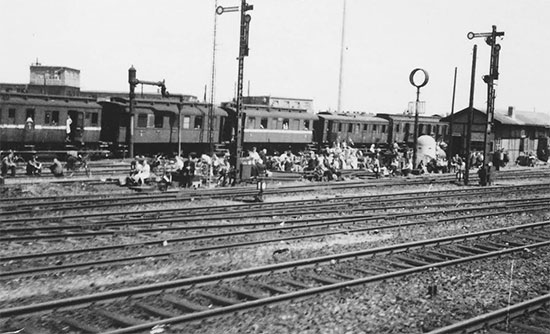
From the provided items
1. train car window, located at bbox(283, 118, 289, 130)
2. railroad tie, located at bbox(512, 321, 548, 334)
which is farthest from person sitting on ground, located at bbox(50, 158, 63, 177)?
train car window, located at bbox(283, 118, 289, 130)

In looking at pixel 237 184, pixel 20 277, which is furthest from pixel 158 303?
pixel 237 184

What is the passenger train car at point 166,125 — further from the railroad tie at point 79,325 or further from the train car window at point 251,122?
the railroad tie at point 79,325

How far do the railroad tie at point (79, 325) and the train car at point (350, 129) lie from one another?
121 feet

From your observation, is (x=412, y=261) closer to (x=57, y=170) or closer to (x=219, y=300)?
(x=219, y=300)

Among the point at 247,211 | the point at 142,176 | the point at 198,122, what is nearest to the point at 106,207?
the point at 247,211

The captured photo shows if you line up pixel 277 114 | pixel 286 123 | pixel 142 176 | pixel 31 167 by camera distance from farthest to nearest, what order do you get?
pixel 286 123 → pixel 277 114 → pixel 31 167 → pixel 142 176

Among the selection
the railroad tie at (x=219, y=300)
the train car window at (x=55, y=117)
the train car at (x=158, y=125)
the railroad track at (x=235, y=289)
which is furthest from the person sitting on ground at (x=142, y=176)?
the railroad tie at (x=219, y=300)

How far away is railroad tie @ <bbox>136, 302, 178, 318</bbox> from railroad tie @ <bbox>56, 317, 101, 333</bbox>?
33.6 inches

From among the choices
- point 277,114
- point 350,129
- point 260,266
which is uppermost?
point 277,114

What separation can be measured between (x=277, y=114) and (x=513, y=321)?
110 feet

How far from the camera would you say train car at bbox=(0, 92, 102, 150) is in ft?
92.3

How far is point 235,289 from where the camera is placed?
8938mm

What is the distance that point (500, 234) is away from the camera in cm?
1513

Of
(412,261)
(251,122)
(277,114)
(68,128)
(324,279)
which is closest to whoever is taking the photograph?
(324,279)
